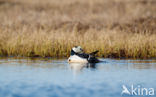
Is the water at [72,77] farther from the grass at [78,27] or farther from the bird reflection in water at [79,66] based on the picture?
the grass at [78,27]

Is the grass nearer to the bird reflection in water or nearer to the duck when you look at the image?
the duck

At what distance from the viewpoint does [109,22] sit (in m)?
33.2

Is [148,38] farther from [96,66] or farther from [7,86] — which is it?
[7,86]

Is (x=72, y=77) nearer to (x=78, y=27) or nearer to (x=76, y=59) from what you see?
(x=76, y=59)

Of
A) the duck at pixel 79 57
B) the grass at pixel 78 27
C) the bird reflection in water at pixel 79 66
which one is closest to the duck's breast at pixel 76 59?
the duck at pixel 79 57

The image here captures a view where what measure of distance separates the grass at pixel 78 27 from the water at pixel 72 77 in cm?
139

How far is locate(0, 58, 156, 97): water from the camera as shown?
12039 millimetres

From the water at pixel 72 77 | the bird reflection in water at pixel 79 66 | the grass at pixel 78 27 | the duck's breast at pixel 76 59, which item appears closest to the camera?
the water at pixel 72 77

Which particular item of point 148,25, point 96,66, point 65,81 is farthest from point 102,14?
point 65,81

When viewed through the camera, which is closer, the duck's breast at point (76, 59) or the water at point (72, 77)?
the water at point (72, 77)

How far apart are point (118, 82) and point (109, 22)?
65.9 ft

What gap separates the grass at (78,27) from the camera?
19.3m

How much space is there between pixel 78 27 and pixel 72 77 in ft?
56.1

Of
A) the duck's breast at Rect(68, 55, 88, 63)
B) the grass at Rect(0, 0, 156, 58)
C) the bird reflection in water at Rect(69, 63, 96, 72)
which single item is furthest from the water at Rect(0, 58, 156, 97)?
the grass at Rect(0, 0, 156, 58)
